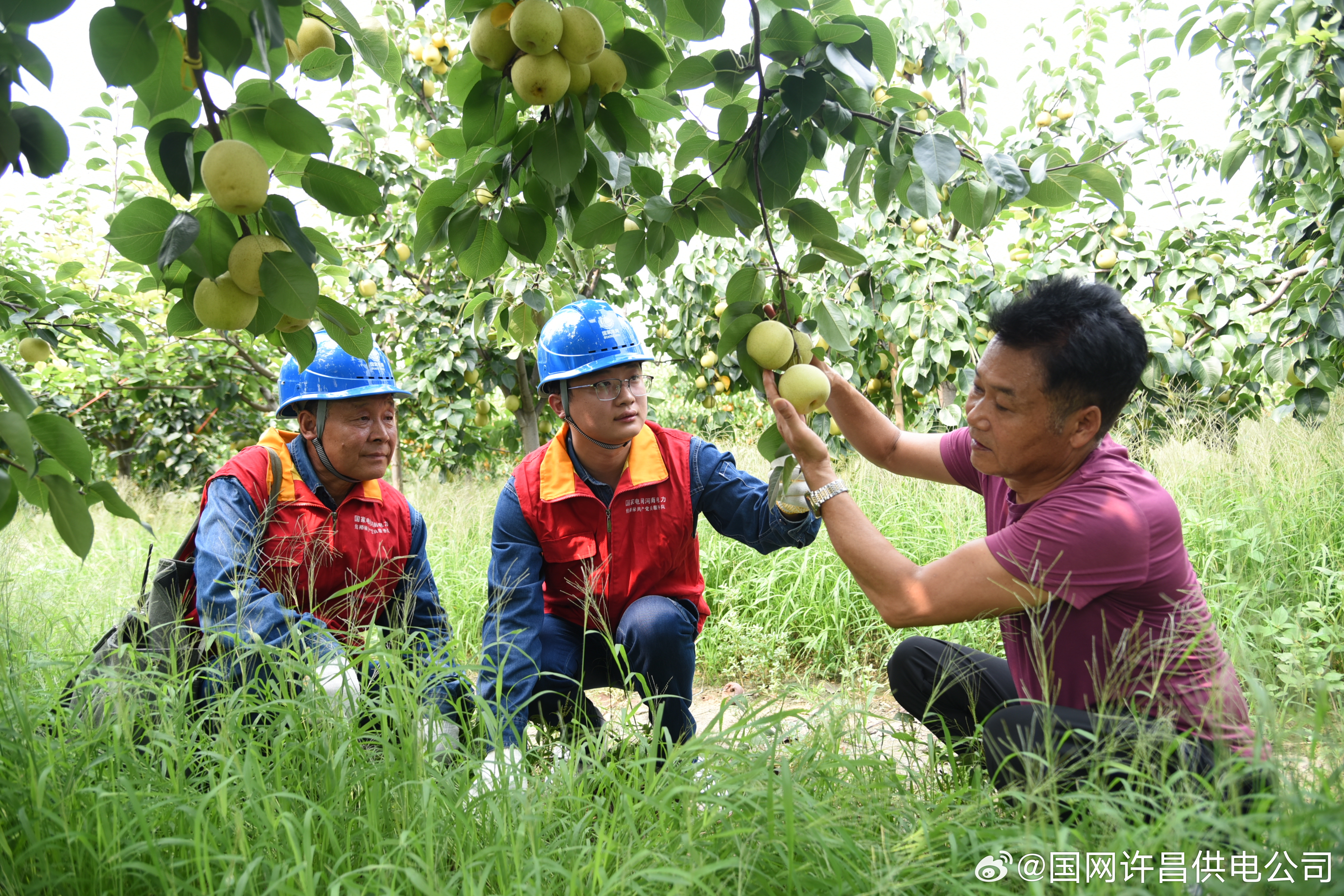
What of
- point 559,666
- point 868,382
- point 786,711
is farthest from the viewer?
point 868,382

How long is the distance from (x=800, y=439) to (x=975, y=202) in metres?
0.54

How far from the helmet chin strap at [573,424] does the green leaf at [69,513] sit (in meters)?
1.27

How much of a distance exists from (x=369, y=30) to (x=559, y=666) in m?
1.55

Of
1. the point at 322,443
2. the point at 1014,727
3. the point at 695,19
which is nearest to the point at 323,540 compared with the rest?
the point at 322,443

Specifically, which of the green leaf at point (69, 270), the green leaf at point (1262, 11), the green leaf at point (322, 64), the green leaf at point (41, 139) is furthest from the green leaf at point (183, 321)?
the green leaf at point (1262, 11)

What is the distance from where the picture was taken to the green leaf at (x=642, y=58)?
1.35 m

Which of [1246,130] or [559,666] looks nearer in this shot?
[559,666]

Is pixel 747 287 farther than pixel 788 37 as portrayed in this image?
Yes

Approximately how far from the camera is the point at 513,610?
7.09 ft

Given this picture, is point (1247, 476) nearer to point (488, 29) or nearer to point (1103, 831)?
point (1103, 831)

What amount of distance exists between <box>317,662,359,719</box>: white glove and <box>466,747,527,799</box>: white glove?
278 millimetres

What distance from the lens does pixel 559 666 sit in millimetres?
2275

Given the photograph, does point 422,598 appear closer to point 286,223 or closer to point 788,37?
point 286,223

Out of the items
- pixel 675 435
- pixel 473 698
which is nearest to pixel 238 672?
pixel 473 698
